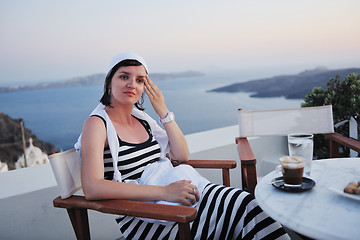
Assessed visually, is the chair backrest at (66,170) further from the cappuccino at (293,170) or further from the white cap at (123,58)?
the cappuccino at (293,170)

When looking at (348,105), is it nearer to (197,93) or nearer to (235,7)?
(235,7)

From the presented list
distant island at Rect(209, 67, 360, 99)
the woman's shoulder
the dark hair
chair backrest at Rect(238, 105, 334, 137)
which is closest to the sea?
distant island at Rect(209, 67, 360, 99)

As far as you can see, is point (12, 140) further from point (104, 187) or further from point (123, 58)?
point (104, 187)

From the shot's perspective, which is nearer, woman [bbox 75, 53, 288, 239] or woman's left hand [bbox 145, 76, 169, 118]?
woman [bbox 75, 53, 288, 239]

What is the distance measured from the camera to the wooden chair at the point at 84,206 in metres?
1.11

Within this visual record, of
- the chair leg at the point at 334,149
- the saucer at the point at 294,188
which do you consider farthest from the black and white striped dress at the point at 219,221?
the chair leg at the point at 334,149

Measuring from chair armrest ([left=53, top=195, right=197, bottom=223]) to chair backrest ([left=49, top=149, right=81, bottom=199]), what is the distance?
4cm

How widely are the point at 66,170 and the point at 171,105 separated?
858 cm

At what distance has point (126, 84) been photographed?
1588 mm

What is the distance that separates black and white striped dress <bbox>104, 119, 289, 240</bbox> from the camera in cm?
122

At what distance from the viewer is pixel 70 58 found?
413 inches

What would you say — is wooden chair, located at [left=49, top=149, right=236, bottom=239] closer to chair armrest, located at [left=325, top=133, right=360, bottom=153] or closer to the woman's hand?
the woman's hand

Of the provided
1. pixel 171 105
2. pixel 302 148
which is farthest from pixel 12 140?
pixel 302 148

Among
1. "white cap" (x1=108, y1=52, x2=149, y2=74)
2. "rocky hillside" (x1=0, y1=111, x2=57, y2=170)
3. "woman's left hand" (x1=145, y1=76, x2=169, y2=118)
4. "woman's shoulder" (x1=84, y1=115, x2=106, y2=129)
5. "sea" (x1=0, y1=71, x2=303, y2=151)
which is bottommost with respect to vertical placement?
"rocky hillside" (x1=0, y1=111, x2=57, y2=170)
